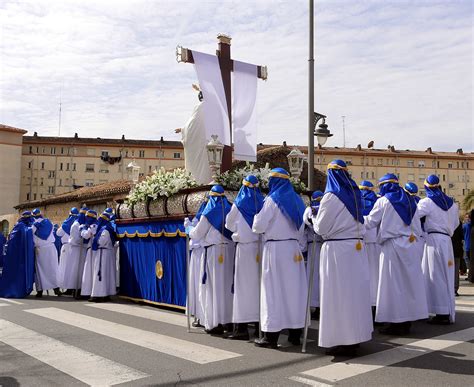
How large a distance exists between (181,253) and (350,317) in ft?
13.4

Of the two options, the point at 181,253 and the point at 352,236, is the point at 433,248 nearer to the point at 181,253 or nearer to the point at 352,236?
the point at 352,236

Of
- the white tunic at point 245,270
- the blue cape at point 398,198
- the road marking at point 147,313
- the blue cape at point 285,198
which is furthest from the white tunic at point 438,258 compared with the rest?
the road marking at point 147,313

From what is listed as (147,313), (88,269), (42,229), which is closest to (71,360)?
(147,313)

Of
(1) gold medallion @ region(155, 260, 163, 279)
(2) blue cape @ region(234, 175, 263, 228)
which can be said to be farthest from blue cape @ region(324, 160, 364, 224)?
(1) gold medallion @ region(155, 260, 163, 279)

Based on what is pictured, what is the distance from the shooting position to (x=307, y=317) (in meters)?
6.21

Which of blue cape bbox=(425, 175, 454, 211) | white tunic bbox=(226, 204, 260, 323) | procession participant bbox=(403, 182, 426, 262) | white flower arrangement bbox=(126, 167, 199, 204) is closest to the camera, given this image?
white tunic bbox=(226, 204, 260, 323)

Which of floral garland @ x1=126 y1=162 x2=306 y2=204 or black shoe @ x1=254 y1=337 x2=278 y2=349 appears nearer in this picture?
black shoe @ x1=254 y1=337 x2=278 y2=349

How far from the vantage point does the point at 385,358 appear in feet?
18.4

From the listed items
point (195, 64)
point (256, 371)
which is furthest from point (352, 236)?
point (195, 64)

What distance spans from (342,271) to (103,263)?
22.1ft

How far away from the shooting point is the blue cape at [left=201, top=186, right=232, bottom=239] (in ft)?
23.7

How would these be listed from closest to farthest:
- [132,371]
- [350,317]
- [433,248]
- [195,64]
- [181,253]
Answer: [132,371] → [350,317] → [433,248] → [181,253] → [195,64]

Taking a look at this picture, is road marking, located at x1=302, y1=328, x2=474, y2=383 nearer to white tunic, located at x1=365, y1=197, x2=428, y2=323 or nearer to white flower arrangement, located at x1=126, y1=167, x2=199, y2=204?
white tunic, located at x1=365, y1=197, x2=428, y2=323

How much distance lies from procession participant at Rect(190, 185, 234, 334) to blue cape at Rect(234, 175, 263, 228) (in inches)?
19.7
